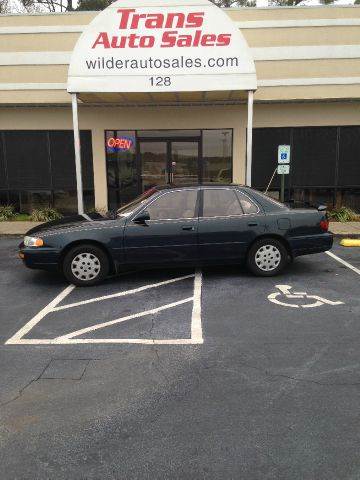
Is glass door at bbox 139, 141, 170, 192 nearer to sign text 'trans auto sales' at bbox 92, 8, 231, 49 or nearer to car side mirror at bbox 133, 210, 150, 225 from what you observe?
sign text 'trans auto sales' at bbox 92, 8, 231, 49

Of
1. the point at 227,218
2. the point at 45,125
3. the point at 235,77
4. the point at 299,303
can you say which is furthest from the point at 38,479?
the point at 45,125

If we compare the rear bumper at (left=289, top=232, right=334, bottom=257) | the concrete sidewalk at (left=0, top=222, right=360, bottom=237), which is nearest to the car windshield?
the rear bumper at (left=289, top=232, right=334, bottom=257)

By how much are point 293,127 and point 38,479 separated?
38.2ft

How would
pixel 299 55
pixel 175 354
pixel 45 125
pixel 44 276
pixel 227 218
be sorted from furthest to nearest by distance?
pixel 45 125 → pixel 299 55 → pixel 44 276 → pixel 227 218 → pixel 175 354

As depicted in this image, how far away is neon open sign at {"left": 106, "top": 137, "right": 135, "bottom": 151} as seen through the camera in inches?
488

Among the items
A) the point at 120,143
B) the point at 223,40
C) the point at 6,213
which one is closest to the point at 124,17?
the point at 223,40

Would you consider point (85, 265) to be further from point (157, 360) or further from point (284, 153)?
point (284, 153)

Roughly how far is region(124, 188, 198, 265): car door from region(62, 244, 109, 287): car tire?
0.40 meters

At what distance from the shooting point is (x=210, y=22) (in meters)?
Result: 9.34

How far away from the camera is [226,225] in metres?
6.40

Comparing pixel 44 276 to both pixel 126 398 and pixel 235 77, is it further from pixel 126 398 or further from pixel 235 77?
pixel 235 77

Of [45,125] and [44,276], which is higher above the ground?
[45,125]

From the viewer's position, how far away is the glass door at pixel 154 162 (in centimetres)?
1241

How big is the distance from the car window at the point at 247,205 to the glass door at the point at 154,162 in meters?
6.26
